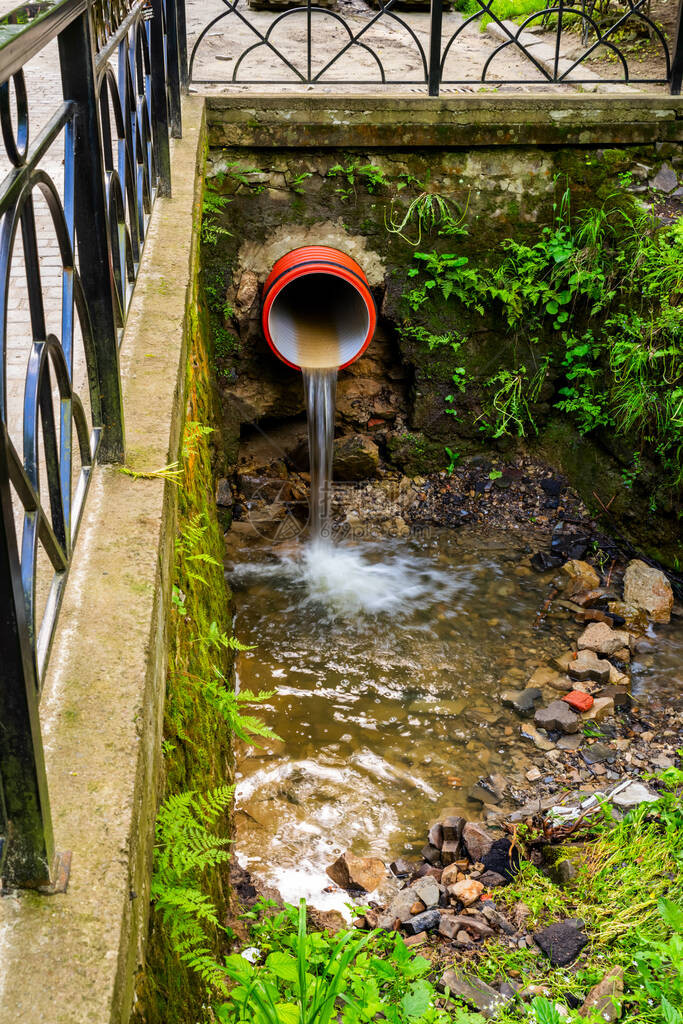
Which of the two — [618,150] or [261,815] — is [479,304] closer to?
[618,150]

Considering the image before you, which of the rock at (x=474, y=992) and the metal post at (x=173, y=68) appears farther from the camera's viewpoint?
the metal post at (x=173, y=68)

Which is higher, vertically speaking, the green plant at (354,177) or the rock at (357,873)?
the green plant at (354,177)

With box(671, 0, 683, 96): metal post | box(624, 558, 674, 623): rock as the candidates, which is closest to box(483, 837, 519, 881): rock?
box(624, 558, 674, 623): rock

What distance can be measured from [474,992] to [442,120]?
15.3 ft

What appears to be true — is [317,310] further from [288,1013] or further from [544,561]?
[288,1013]

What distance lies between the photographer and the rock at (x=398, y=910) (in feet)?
9.65

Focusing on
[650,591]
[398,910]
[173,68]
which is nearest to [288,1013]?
[398,910]

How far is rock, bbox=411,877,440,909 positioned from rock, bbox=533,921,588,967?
42cm

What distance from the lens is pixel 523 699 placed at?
4.25 metres

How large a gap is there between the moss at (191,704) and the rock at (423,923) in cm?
61

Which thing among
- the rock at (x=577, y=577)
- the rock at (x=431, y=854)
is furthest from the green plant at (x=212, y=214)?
the rock at (x=431, y=854)

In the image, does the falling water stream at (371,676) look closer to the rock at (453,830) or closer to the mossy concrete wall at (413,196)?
the rock at (453,830)

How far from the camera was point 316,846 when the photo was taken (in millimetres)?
3469

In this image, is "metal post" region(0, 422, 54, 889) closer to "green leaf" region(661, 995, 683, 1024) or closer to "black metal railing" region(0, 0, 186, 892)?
"black metal railing" region(0, 0, 186, 892)
